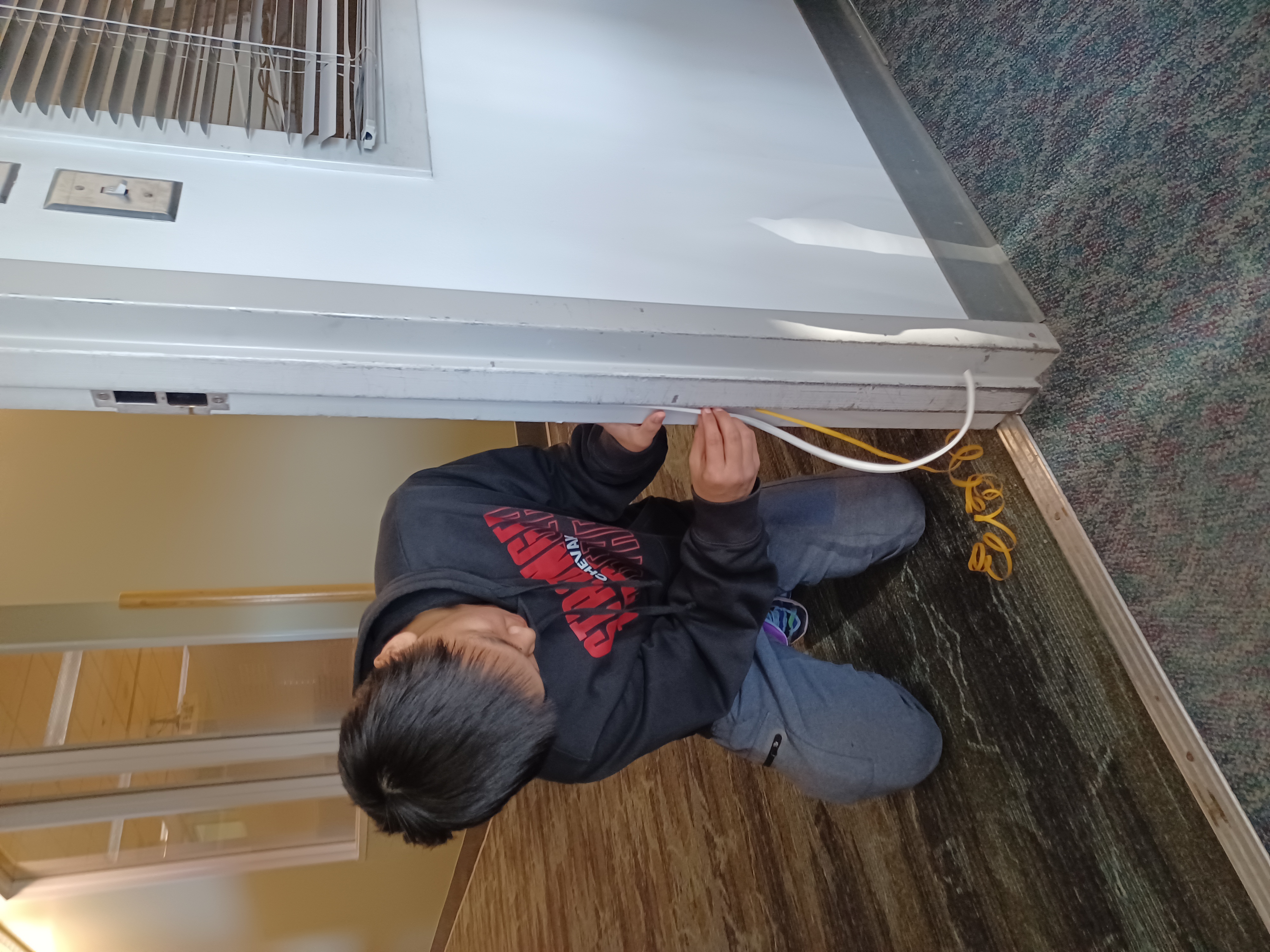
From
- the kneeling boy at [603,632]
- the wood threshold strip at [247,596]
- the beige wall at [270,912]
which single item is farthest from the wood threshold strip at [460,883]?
the kneeling boy at [603,632]

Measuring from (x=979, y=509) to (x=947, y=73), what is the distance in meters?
0.57

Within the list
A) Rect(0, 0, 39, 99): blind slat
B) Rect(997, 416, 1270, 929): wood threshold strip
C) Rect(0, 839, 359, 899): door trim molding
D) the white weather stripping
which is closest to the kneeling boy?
Rect(997, 416, 1270, 929): wood threshold strip

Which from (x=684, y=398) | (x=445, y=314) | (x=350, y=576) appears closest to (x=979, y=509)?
(x=684, y=398)

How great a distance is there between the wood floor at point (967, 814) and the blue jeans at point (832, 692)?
0.04 m

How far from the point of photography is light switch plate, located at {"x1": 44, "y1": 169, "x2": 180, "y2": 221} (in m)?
0.57

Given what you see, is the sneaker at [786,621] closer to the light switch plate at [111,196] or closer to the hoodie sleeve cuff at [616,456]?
the hoodie sleeve cuff at [616,456]

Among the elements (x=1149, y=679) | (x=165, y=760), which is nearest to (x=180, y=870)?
(x=165, y=760)

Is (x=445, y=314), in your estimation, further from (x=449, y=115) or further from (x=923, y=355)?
(x=923, y=355)

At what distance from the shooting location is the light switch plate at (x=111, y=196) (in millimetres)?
573

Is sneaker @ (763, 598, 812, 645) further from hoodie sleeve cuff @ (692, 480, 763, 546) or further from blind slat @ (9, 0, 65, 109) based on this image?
blind slat @ (9, 0, 65, 109)

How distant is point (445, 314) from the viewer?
60 cm

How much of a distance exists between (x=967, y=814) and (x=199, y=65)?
1.08m

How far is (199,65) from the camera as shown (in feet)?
2.33

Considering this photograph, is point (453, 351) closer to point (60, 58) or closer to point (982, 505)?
point (60, 58)
